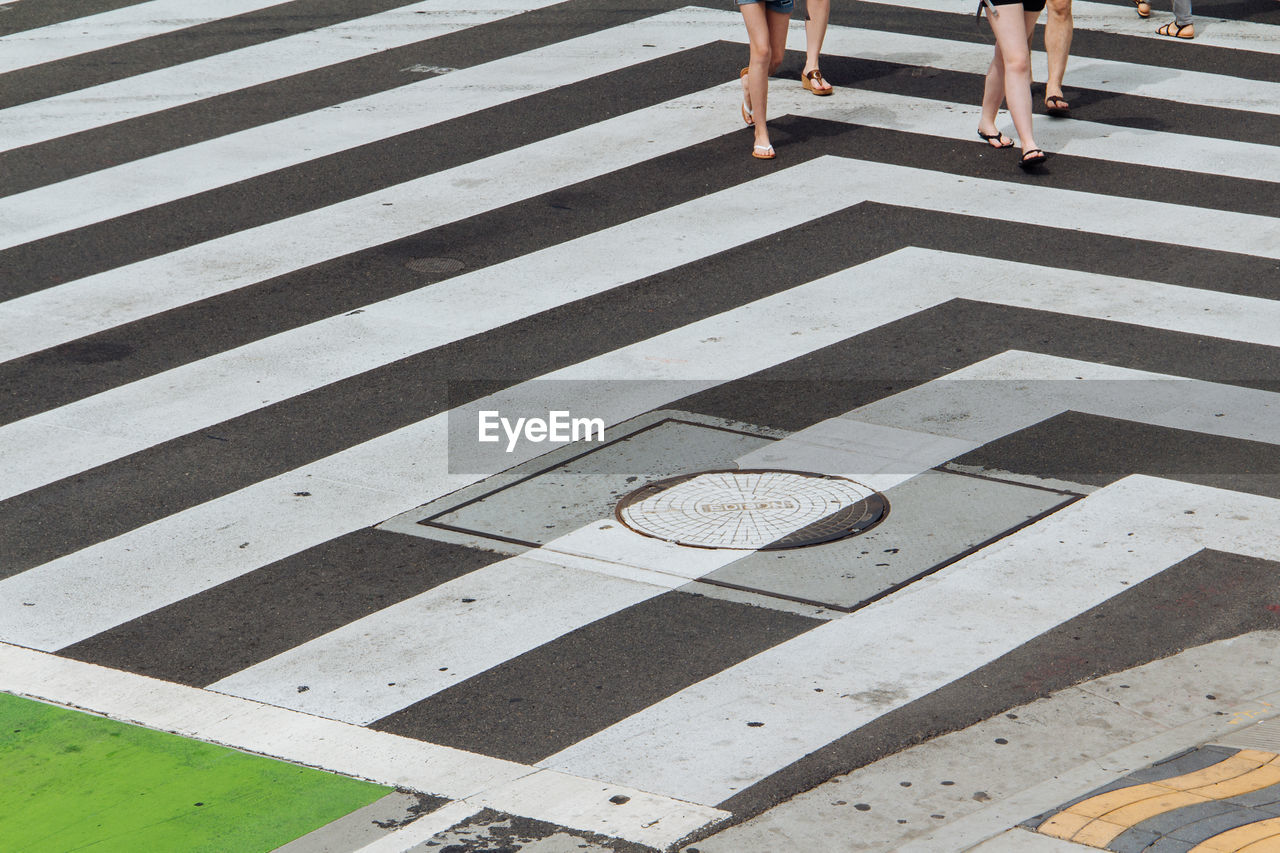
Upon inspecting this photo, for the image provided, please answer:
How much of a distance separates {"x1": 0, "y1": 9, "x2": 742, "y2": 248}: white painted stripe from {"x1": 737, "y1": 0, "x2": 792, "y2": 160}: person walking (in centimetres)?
206

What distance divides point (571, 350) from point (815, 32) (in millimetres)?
4719

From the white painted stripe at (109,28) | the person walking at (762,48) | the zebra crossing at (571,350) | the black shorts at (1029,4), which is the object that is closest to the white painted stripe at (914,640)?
Result: the zebra crossing at (571,350)

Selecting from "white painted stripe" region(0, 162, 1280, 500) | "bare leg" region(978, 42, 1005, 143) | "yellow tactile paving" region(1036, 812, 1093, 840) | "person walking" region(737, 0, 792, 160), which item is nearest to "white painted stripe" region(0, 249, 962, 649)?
"white painted stripe" region(0, 162, 1280, 500)

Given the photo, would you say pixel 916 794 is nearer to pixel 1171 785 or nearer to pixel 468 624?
pixel 1171 785

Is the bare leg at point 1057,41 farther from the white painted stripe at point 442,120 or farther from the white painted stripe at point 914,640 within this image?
the white painted stripe at point 914,640

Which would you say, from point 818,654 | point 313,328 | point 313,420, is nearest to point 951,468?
point 818,654

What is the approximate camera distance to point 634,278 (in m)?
9.52

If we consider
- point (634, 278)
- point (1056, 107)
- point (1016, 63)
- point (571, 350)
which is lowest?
point (571, 350)

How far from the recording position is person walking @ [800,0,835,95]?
12383 mm

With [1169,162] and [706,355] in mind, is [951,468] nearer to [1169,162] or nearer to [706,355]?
[706,355]

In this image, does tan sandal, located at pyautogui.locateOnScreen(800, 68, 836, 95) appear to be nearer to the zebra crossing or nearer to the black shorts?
the zebra crossing

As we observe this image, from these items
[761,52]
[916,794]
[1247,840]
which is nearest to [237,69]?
[761,52]

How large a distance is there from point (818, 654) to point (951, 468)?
63.3 inches

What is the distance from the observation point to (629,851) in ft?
16.1
